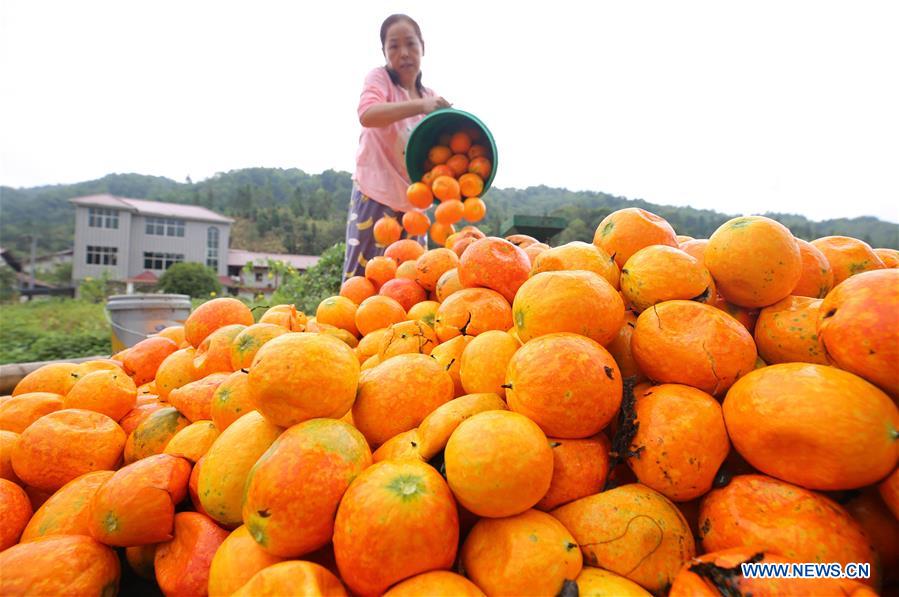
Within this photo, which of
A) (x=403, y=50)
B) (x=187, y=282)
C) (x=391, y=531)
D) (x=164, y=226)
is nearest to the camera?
(x=391, y=531)

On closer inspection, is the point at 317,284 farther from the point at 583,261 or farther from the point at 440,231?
the point at 583,261

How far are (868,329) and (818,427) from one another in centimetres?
27

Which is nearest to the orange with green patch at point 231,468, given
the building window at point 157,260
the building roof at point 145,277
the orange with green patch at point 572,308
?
the orange with green patch at point 572,308

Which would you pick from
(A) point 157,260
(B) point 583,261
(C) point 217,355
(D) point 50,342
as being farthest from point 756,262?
(A) point 157,260

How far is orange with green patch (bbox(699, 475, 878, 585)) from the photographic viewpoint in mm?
906

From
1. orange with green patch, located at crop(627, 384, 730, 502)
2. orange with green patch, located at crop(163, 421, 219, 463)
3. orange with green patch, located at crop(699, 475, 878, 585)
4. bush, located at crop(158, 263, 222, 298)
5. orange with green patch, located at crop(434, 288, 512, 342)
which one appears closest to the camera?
orange with green patch, located at crop(699, 475, 878, 585)

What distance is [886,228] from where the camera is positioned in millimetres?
23500

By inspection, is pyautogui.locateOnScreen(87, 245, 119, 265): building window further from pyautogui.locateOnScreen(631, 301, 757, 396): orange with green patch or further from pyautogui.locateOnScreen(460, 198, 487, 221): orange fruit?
pyautogui.locateOnScreen(631, 301, 757, 396): orange with green patch

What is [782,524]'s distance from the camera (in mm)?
940

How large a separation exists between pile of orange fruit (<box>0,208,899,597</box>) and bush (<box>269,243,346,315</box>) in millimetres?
5602

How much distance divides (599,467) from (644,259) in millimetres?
670

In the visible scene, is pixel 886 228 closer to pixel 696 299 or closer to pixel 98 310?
pixel 696 299

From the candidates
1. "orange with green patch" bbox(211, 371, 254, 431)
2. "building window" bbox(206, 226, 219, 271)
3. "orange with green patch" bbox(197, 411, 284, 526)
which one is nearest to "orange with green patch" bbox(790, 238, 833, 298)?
"orange with green patch" bbox(197, 411, 284, 526)

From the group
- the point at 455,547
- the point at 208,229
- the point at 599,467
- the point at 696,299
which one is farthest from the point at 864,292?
the point at 208,229
